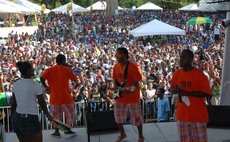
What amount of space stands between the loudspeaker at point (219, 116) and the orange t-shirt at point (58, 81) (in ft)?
8.69

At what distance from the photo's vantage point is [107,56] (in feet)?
60.4

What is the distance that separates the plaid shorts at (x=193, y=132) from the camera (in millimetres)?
5020

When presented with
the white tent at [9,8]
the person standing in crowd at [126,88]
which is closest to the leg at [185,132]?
the person standing in crowd at [126,88]

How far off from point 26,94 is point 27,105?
14 cm

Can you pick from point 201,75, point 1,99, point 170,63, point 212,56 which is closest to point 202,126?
point 201,75

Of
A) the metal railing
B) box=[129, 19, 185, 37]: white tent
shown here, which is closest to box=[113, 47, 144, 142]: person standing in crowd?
the metal railing

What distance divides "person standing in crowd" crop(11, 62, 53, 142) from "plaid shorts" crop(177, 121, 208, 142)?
5.75 ft

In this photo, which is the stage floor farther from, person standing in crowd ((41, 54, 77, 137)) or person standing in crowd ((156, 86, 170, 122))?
person standing in crowd ((156, 86, 170, 122))

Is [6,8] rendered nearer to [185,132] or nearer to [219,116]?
[219,116]

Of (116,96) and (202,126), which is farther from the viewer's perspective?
(116,96)

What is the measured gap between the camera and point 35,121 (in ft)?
17.1

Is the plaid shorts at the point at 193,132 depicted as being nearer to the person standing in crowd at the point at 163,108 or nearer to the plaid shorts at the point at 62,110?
the plaid shorts at the point at 62,110

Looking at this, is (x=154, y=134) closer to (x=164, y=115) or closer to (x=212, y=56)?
(x=164, y=115)

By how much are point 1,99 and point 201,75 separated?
6.24m
